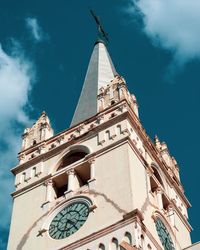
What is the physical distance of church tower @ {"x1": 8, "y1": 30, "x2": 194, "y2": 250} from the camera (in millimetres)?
33844

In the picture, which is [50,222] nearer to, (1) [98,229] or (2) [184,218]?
(1) [98,229]

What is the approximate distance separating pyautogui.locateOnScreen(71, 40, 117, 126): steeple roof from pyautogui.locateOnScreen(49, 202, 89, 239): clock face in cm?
741

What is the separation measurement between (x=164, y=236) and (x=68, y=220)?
4.29 m

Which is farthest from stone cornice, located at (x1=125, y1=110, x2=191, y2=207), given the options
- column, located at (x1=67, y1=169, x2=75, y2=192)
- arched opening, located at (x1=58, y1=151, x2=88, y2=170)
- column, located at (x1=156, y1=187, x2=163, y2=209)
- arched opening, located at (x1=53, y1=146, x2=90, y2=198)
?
column, located at (x1=67, y1=169, x2=75, y2=192)

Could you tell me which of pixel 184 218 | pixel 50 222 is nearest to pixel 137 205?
pixel 50 222

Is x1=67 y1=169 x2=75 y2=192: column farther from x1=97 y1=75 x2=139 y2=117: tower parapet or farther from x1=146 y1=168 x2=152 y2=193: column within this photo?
x1=97 y1=75 x2=139 y2=117: tower parapet

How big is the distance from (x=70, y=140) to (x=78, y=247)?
7832mm

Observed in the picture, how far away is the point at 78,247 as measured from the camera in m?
33.4

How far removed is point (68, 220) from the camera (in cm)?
3534

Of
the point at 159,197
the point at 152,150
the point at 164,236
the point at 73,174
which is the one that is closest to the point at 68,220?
the point at 73,174

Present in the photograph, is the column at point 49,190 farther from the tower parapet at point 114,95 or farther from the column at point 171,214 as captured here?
the column at point 171,214

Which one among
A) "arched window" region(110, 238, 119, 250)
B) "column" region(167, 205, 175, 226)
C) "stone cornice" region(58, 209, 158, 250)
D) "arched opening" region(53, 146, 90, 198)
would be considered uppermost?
"arched opening" region(53, 146, 90, 198)

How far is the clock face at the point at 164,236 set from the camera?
35500mm

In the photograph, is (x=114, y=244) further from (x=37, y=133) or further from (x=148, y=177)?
(x=37, y=133)
